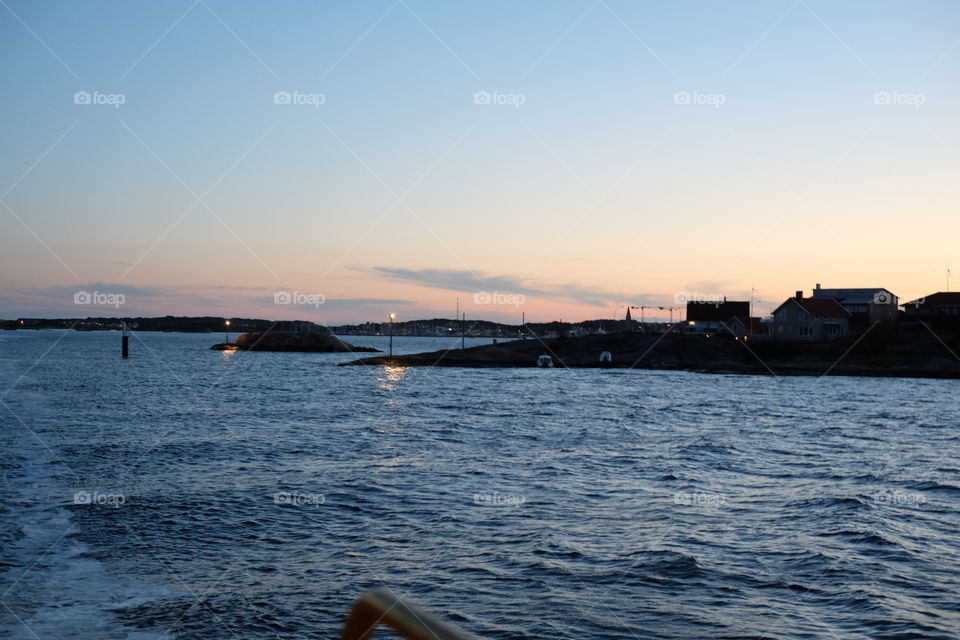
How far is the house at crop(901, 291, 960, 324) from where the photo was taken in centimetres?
12362

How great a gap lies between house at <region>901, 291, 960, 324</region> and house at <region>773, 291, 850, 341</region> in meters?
15.0

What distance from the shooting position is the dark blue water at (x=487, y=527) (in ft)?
41.5

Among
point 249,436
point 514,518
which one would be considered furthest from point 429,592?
point 249,436

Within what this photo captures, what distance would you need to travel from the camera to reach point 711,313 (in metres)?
153

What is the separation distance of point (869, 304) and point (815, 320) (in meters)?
13.4

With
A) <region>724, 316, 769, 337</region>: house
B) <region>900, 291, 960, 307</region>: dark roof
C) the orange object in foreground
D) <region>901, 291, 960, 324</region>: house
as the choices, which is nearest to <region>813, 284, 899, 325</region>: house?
<region>901, 291, 960, 324</region>: house

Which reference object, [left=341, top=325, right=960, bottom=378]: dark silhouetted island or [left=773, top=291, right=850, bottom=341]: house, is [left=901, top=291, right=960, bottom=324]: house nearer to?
[left=341, top=325, right=960, bottom=378]: dark silhouetted island

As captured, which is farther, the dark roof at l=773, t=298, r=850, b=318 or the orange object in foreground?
the dark roof at l=773, t=298, r=850, b=318

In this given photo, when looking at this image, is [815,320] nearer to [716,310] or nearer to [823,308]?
[823,308]

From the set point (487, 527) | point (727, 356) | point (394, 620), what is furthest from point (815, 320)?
point (394, 620)

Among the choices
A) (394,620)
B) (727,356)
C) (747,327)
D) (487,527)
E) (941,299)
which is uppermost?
(941,299)

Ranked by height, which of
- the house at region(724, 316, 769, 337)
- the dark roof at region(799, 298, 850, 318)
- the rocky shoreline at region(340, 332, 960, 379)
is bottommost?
the rocky shoreline at region(340, 332, 960, 379)

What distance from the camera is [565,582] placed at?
14211 mm

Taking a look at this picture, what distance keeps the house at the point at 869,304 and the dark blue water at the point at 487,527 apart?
88363 mm
